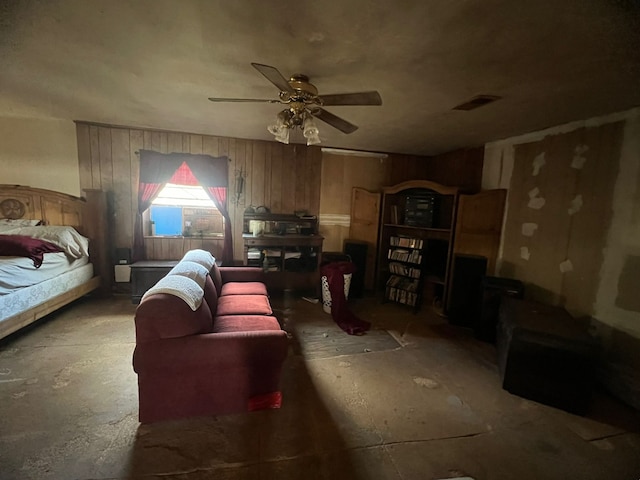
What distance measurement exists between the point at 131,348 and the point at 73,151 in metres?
2.81

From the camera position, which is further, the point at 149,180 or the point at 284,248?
the point at 284,248

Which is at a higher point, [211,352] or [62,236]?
[62,236]

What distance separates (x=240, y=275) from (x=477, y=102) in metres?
2.97

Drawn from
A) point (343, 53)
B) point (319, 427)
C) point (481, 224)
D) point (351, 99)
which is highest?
point (343, 53)

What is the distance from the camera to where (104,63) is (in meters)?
1.92

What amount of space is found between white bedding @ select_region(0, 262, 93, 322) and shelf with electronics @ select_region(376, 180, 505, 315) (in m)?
3.95

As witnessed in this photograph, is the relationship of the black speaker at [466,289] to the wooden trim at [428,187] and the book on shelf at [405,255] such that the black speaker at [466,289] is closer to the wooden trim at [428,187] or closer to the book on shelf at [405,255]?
the book on shelf at [405,255]

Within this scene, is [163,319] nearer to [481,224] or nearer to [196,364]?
[196,364]

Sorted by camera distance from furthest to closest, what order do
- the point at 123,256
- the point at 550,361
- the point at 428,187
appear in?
the point at 123,256, the point at 428,187, the point at 550,361

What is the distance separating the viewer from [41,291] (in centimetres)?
277

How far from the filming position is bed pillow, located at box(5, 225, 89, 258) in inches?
127

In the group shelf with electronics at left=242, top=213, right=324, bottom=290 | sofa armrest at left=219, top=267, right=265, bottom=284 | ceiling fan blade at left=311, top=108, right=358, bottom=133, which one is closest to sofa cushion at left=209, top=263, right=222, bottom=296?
sofa armrest at left=219, top=267, right=265, bottom=284

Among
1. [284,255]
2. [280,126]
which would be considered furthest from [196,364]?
[284,255]

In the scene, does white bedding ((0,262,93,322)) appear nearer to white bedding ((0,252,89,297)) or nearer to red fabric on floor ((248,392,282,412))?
white bedding ((0,252,89,297))
